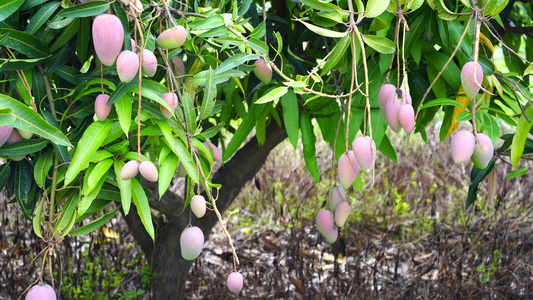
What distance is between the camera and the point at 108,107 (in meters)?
0.70

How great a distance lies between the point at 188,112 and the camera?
2.47ft

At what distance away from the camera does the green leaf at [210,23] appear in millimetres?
768

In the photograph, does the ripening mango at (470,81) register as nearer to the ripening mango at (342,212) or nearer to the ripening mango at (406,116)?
the ripening mango at (406,116)

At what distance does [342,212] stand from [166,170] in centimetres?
31

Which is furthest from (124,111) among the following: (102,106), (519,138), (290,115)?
(519,138)

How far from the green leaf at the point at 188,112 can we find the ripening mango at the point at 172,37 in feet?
0.30

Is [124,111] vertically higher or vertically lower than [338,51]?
lower

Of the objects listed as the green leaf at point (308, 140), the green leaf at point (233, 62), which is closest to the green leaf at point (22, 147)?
the green leaf at point (233, 62)

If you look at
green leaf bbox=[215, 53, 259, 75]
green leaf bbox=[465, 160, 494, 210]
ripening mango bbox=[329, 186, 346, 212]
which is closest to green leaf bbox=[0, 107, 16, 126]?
green leaf bbox=[215, 53, 259, 75]

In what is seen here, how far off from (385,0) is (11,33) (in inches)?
20.1

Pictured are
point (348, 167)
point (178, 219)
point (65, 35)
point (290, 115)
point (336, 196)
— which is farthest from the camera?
point (178, 219)

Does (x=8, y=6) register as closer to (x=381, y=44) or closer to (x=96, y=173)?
(x=96, y=173)

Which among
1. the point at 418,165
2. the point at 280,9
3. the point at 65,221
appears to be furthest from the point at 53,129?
the point at 418,165

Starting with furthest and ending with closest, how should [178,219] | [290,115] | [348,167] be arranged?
[178,219], [290,115], [348,167]
